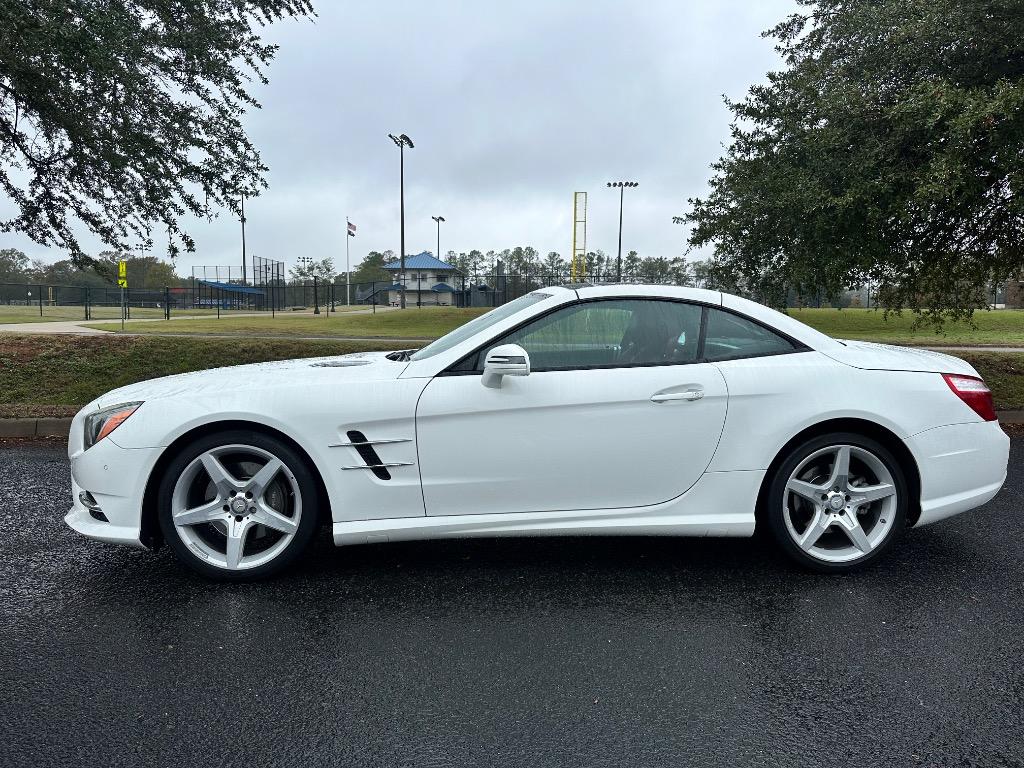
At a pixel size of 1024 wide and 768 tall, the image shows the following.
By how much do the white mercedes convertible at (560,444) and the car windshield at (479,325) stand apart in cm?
4

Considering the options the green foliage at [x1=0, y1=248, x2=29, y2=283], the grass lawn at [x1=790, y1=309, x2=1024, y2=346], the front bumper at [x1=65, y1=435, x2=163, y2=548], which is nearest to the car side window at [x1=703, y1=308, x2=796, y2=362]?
the front bumper at [x1=65, y1=435, x2=163, y2=548]

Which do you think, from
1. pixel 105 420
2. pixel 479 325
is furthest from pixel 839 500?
pixel 105 420

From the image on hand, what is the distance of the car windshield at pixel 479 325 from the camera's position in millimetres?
3793

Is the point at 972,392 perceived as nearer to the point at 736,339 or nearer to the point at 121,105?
the point at 736,339

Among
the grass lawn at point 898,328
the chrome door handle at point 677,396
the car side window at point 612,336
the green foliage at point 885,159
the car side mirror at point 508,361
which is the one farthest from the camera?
the grass lawn at point 898,328

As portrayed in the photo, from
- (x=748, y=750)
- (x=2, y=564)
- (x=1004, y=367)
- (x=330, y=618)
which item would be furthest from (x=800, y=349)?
(x=1004, y=367)

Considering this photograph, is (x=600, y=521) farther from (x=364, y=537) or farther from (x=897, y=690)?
(x=897, y=690)

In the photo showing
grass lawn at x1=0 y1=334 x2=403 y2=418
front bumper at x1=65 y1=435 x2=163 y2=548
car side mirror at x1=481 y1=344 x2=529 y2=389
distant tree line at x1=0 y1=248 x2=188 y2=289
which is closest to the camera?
car side mirror at x1=481 y1=344 x2=529 y2=389

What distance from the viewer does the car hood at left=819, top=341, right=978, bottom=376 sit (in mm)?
3764

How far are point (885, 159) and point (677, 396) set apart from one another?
7603mm

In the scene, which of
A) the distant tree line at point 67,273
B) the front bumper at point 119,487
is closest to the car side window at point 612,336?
the front bumper at point 119,487

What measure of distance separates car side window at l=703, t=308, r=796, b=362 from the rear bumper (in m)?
0.80

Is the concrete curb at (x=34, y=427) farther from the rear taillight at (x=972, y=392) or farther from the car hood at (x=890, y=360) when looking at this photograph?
the rear taillight at (x=972, y=392)

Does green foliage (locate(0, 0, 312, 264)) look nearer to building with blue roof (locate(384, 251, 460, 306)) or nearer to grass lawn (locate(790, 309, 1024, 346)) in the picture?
grass lawn (locate(790, 309, 1024, 346))
